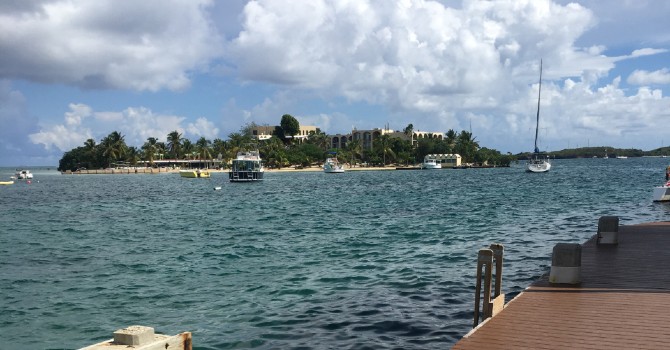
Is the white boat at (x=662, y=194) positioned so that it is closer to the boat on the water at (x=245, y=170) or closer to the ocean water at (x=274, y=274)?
the ocean water at (x=274, y=274)

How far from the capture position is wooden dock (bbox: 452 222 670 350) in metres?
9.56

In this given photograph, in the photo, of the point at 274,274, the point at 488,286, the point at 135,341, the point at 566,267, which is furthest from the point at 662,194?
the point at 135,341

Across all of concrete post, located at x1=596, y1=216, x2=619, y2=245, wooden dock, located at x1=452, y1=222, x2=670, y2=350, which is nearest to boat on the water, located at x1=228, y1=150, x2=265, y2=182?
concrete post, located at x1=596, y1=216, x2=619, y2=245

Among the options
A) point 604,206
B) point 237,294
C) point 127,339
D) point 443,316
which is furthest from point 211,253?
point 604,206

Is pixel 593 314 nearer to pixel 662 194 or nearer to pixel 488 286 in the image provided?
pixel 488 286

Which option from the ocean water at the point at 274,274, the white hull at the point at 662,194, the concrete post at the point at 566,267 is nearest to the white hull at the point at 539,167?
the white hull at the point at 662,194

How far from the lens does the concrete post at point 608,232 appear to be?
2038 centimetres

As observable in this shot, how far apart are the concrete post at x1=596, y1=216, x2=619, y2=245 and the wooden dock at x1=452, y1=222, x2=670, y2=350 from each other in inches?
121

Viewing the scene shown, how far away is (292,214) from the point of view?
49.7 metres

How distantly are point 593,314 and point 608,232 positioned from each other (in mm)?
10504

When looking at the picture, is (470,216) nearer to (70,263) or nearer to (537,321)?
(70,263)

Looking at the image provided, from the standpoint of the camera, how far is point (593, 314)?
11234 mm

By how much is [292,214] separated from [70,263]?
25129 mm

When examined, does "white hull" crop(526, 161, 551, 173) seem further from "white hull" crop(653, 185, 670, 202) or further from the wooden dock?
the wooden dock
